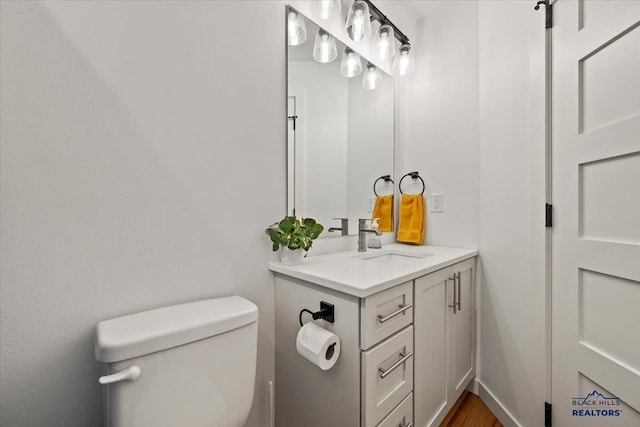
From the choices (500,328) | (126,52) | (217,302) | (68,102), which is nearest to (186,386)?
(217,302)

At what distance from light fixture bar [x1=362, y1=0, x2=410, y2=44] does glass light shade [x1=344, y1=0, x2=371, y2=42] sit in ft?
0.33

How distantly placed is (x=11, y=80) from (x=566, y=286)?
1.92m

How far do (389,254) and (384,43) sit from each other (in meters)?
1.28

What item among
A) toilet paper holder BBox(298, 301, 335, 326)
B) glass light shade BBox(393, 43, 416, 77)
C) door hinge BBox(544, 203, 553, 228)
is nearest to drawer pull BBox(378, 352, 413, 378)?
toilet paper holder BBox(298, 301, 335, 326)

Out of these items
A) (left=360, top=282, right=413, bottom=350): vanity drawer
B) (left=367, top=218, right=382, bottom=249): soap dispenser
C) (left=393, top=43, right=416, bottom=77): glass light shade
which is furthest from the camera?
(left=393, top=43, right=416, bottom=77): glass light shade

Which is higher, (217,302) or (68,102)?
(68,102)

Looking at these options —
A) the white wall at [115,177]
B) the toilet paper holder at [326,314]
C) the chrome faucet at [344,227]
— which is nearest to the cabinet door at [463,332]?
the chrome faucet at [344,227]

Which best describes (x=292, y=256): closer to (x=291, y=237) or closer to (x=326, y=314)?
(x=291, y=237)

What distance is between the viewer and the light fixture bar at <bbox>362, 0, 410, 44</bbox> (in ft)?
5.19

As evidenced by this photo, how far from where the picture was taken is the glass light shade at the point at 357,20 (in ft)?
4.77

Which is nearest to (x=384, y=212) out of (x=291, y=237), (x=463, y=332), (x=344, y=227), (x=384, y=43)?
(x=344, y=227)

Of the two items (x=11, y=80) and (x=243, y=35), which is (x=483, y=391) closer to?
(x=243, y=35)

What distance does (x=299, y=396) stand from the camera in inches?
42.3

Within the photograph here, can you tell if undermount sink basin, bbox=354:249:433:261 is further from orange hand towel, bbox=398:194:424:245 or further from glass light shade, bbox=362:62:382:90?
glass light shade, bbox=362:62:382:90
